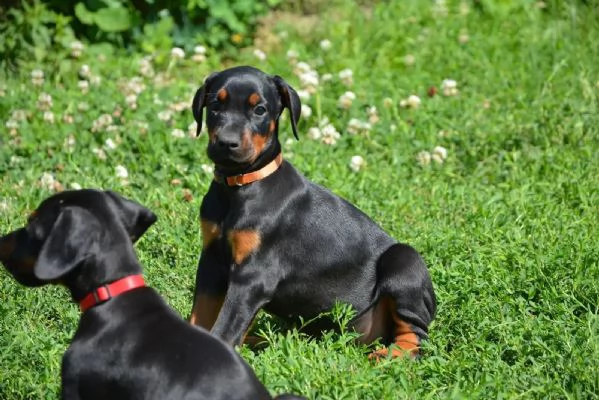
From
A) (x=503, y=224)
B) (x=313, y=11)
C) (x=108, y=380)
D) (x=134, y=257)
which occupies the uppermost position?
(x=134, y=257)

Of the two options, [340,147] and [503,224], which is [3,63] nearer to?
[340,147]

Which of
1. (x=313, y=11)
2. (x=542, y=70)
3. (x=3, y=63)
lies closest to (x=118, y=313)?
(x=3, y=63)

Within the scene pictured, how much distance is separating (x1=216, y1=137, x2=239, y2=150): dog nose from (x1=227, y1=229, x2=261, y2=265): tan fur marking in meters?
Answer: 0.43

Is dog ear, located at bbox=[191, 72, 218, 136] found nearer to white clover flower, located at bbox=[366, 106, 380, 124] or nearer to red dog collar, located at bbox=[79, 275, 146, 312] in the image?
red dog collar, located at bbox=[79, 275, 146, 312]

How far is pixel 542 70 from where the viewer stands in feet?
31.9

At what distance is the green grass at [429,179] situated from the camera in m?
4.90

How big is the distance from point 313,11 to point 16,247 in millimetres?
7622

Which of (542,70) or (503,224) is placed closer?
(503,224)

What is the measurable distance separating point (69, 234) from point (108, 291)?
1.00 feet

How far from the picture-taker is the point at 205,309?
544 cm

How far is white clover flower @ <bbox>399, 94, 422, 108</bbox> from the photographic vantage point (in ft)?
28.8

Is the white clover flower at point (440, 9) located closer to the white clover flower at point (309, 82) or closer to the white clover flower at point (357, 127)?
the white clover flower at point (309, 82)

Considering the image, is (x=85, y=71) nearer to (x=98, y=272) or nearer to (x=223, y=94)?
(x=223, y=94)

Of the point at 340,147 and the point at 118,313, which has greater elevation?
the point at 118,313
